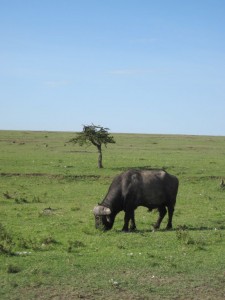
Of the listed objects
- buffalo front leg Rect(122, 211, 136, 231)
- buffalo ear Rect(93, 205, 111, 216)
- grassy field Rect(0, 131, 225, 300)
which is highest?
buffalo ear Rect(93, 205, 111, 216)

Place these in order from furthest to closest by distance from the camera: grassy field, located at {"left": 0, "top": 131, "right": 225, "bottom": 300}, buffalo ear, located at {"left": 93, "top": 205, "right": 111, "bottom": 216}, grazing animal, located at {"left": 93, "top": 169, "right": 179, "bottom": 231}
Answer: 1. grazing animal, located at {"left": 93, "top": 169, "right": 179, "bottom": 231}
2. buffalo ear, located at {"left": 93, "top": 205, "right": 111, "bottom": 216}
3. grassy field, located at {"left": 0, "top": 131, "right": 225, "bottom": 300}

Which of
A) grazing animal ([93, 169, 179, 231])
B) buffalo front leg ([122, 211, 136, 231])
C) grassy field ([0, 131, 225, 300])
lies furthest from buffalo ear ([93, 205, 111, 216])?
buffalo front leg ([122, 211, 136, 231])

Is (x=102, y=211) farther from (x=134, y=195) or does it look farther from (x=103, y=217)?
(x=134, y=195)

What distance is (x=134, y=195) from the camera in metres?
17.2

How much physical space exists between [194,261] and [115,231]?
4483 mm

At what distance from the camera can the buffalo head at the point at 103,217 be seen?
1658 centimetres

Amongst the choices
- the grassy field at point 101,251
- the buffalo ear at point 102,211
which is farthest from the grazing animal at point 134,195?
the grassy field at point 101,251

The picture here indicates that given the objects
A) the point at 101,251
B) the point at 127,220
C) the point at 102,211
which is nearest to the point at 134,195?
the point at 127,220

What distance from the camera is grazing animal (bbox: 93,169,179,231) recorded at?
16.8 meters

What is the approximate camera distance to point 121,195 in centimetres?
1720

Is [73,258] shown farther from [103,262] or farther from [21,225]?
[21,225]

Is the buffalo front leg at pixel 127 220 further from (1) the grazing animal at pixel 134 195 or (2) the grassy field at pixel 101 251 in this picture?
(2) the grassy field at pixel 101 251

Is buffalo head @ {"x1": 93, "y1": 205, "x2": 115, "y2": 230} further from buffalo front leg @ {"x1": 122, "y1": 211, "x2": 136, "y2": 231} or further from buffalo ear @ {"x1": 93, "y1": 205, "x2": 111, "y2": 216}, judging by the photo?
buffalo front leg @ {"x1": 122, "y1": 211, "x2": 136, "y2": 231}

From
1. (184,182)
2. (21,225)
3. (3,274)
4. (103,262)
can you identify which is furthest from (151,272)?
(184,182)
